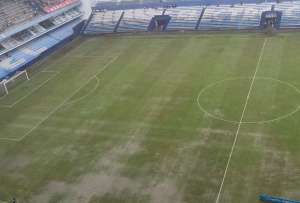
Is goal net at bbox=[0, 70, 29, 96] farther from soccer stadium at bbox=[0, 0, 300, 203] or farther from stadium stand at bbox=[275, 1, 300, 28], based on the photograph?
stadium stand at bbox=[275, 1, 300, 28]

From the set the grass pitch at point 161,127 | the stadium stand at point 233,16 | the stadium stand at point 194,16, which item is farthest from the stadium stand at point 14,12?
the stadium stand at point 233,16

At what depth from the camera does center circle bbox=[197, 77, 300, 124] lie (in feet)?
96.2

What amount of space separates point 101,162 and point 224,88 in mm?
12636

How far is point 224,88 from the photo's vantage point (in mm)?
34125

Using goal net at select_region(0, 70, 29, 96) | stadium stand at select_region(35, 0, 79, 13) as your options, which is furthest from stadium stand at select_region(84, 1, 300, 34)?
goal net at select_region(0, 70, 29, 96)

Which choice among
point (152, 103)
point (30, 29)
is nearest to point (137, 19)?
point (30, 29)

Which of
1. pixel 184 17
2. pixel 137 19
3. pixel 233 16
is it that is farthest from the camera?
pixel 137 19

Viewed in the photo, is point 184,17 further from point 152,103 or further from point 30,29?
point 152,103

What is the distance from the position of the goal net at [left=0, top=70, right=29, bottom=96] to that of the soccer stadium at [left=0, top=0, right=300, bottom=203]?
5.1 inches

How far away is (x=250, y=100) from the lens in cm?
3153

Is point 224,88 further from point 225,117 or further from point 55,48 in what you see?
point 55,48

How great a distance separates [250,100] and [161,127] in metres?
7.15

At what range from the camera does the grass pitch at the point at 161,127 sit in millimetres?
23812

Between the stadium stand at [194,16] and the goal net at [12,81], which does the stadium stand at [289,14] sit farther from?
the goal net at [12,81]
